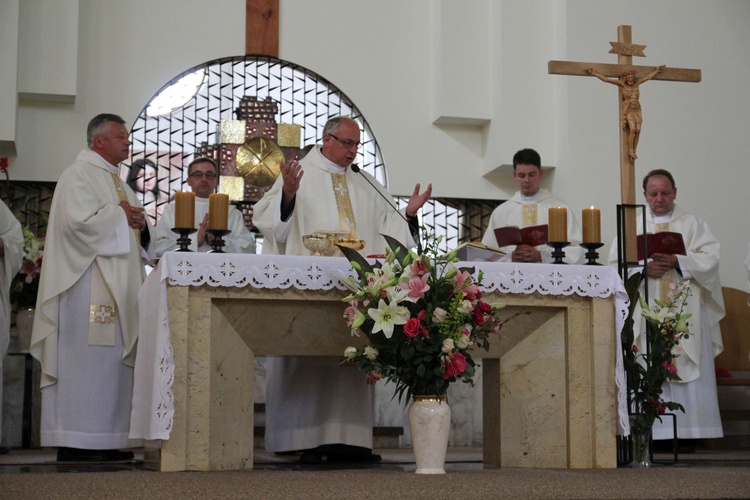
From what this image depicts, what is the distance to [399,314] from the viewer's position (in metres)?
4.47

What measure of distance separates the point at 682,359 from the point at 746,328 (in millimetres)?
1358

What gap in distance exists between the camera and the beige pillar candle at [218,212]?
16.8ft

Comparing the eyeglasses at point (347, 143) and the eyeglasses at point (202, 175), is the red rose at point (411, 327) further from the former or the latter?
the eyeglasses at point (202, 175)

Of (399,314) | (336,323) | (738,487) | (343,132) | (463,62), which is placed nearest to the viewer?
(738,487)

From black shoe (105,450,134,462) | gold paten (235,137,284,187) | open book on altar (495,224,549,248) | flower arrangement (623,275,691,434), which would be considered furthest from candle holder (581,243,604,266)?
gold paten (235,137,284,187)

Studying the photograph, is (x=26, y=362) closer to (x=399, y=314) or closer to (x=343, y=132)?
(x=343, y=132)

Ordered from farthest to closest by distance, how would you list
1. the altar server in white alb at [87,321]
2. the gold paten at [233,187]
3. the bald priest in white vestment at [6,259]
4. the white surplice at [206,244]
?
the gold paten at [233,187], the white surplice at [206,244], the bald priest in white vestment at [6,259], the altar server in white alb at [87,321]

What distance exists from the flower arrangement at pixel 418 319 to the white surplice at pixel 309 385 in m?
1.34

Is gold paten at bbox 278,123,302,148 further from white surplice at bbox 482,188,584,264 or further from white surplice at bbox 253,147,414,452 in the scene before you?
white surplice at bbox 253,147,414,452

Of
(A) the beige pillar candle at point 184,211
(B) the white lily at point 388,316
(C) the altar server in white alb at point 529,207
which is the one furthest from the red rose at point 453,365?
(C) the altar server in white alb at point 529,207

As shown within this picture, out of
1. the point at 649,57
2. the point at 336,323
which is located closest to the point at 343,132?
the point at 336,323

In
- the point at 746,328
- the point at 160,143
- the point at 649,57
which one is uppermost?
the point at 649,57

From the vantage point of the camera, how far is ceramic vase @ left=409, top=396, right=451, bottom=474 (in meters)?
4.59

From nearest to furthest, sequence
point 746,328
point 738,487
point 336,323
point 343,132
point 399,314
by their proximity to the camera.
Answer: point 738,487 < point 399,314 < point 336,323 < point 343,132 < point 746,328
